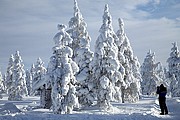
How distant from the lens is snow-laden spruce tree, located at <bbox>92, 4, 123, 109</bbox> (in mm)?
33844

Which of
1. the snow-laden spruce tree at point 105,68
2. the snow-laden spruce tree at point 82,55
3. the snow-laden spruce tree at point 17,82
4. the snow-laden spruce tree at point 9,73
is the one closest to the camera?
the snow-laden spruce tree at point 105,68

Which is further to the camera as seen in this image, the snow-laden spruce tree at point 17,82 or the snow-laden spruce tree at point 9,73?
the snow-laden spruce tree at point 9,73

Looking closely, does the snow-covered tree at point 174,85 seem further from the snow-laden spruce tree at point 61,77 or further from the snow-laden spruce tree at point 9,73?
the snow-laden spruce tree at point 9,73

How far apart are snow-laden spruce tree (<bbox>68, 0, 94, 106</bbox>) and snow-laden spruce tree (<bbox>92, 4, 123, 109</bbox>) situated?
1.25m

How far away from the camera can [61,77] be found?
27.2 metres

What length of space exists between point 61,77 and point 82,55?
9160mm

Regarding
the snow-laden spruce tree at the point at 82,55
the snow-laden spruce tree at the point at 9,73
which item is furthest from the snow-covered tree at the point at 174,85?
the snow-laden spruce tree at the point at 9,73

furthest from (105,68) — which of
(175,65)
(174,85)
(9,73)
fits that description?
(9,73)

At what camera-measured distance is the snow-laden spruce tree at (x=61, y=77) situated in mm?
26969

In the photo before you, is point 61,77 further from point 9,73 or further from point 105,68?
point 9,73

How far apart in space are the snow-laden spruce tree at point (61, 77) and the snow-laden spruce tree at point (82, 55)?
7553 millimetres

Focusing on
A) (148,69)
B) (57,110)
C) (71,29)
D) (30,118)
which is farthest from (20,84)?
(30,118)

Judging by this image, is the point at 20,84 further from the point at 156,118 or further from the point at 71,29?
the point at 156,118

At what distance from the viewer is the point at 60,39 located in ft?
89.8
